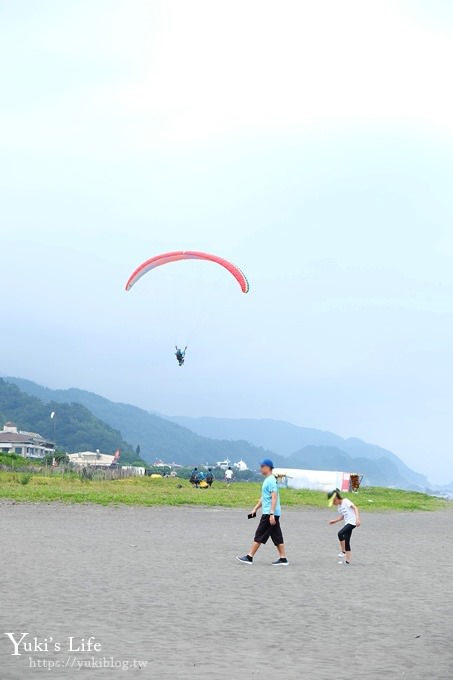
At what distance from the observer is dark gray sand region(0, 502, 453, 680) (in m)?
Result: 8.84

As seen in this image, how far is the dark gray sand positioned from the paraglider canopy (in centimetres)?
2006

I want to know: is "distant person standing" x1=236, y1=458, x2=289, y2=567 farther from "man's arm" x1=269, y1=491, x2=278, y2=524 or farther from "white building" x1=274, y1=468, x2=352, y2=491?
"white building" x1=274, y1=468, x2=352, y2=491

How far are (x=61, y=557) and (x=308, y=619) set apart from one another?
7044 mm

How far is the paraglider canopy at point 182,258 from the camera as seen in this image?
4222cm

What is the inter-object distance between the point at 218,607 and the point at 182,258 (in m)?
32.3

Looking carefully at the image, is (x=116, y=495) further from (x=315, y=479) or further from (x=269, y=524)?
(x=315, y=479)

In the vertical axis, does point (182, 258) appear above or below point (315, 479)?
above

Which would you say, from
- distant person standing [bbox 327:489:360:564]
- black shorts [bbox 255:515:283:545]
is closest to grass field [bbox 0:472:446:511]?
distant person standing [bbox 327:489:360:564]

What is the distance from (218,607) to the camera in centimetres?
1224

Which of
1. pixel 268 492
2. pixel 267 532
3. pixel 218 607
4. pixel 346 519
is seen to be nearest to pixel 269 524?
pixel 267 532

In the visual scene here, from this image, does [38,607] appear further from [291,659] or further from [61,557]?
[61,557]

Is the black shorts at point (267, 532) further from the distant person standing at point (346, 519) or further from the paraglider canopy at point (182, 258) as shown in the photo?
the paraglider canopy at point (182, 258)

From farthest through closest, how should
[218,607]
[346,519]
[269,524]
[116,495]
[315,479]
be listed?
[315,479] → [116,495] → [346,519] → [269,524] → [218,607]

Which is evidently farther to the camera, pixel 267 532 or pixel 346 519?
pixel 346 519
